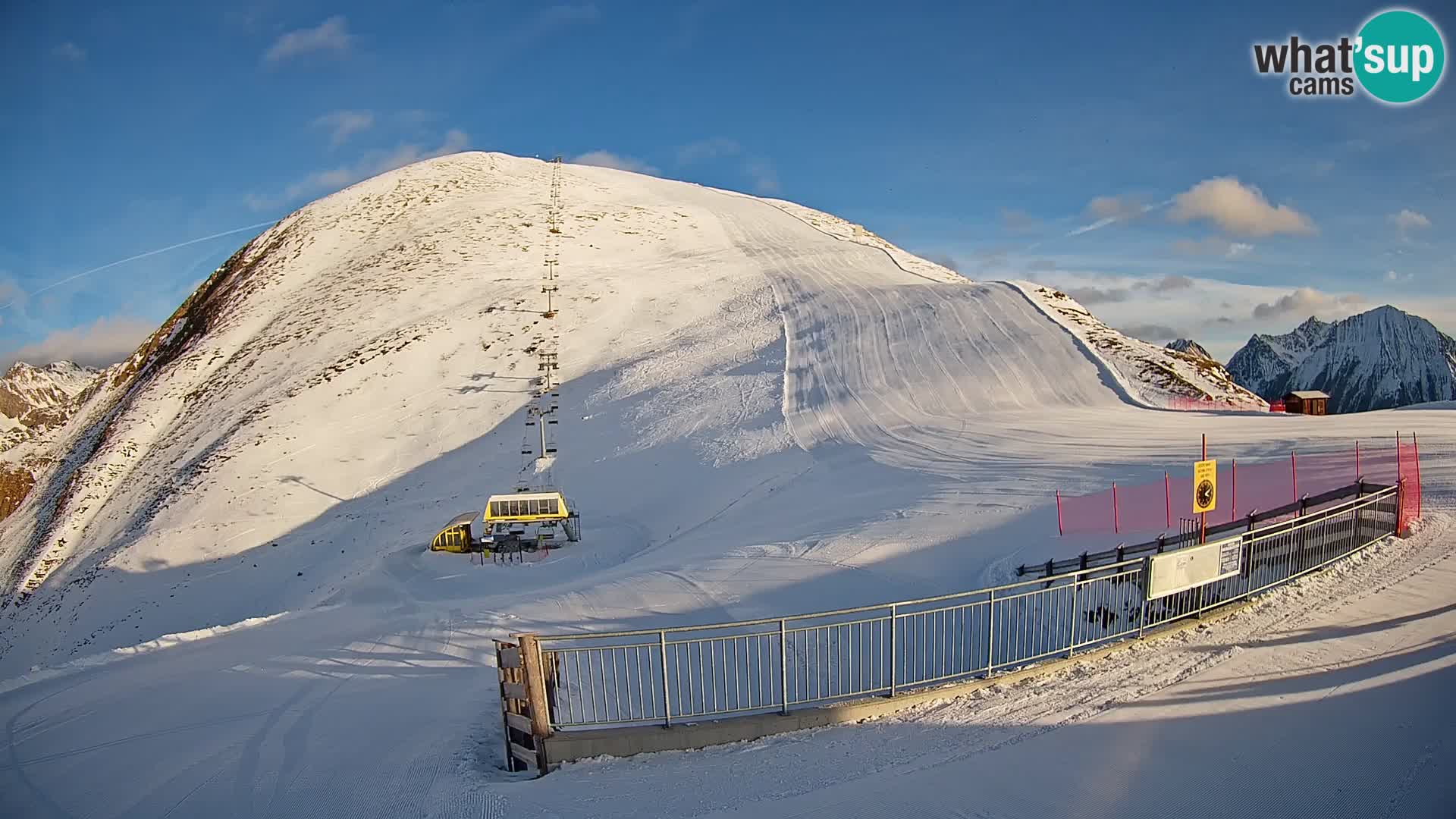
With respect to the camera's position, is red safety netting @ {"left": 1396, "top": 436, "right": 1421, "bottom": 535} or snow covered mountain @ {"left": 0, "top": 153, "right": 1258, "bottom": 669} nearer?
red safety netting @ {"left": 1396, "top": 436, "right": 1421, "bottom": 535}

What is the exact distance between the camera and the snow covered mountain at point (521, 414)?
24.1 meters

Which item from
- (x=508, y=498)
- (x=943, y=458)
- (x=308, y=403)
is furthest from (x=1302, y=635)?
(x=308, y=403)

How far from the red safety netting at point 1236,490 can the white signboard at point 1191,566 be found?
575cm

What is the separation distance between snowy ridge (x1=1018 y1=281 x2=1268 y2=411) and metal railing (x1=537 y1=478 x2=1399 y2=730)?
1613 cm

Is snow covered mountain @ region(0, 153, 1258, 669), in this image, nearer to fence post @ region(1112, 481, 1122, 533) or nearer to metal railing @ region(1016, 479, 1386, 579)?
metal railing @ region(1016, 479, 1386, 579)

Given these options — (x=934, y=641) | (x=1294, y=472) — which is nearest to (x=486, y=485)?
(x=934, y=641)

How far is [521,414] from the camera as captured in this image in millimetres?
35062

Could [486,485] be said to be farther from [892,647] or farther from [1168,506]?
[892,647]

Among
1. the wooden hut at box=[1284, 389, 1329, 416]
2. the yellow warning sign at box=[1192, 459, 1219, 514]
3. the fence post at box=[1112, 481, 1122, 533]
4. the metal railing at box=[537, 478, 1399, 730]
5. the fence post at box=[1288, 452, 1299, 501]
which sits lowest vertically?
the metal railing at box=[537, 478, 1399, 730]

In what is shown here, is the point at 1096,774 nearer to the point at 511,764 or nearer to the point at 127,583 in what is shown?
the point at 511,764

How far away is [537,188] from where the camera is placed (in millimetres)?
67688

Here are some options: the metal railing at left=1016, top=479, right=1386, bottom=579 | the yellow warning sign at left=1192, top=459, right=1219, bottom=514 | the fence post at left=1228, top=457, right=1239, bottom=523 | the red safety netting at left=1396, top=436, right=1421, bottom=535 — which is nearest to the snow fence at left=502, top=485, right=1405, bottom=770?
the red safety netting at left=1396, top=436, right=1421, bottom=535

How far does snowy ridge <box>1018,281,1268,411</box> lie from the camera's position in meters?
29.7

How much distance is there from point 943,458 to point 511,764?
55.9 ft
